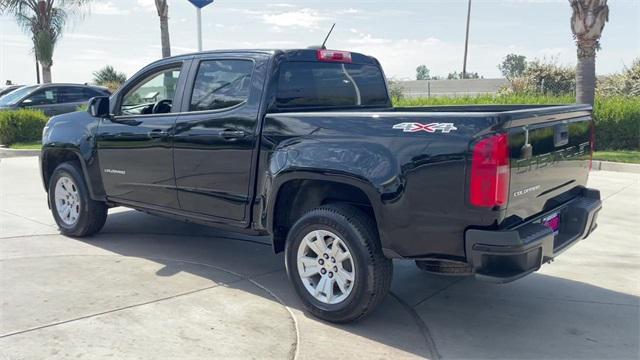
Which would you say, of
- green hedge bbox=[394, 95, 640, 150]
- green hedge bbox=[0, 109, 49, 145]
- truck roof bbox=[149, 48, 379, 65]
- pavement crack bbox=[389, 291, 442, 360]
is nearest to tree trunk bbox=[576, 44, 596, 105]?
green hedge bbox=[394, 95, 640, 150]

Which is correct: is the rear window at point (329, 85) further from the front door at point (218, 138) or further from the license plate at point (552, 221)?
the license plate at point (552, 221)

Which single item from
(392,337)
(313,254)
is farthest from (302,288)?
(392,337)

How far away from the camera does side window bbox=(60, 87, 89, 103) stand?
17703 millimetres

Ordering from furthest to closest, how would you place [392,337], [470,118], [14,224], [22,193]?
[22,193]
[14,224]
[392,337]
[470,118]

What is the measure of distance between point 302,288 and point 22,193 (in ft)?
21.9

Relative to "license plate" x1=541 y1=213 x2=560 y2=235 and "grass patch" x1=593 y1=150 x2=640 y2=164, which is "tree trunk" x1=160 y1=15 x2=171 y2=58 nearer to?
"grass patch" x1=593 y1=150 x2=640 y2=164

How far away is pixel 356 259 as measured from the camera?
13.1 feet

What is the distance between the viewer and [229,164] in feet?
15.9

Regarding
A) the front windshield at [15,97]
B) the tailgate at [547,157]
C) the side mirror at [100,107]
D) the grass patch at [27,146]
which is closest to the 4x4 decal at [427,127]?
the tailgate at [547,157]

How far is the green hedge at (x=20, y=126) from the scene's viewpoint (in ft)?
51.7

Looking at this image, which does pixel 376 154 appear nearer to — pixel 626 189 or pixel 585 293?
pixel 585 293

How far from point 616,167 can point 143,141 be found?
9395 millimetres

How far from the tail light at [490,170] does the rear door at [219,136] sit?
1865 millimetres

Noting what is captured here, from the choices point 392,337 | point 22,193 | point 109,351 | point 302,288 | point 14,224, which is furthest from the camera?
point 22,193
